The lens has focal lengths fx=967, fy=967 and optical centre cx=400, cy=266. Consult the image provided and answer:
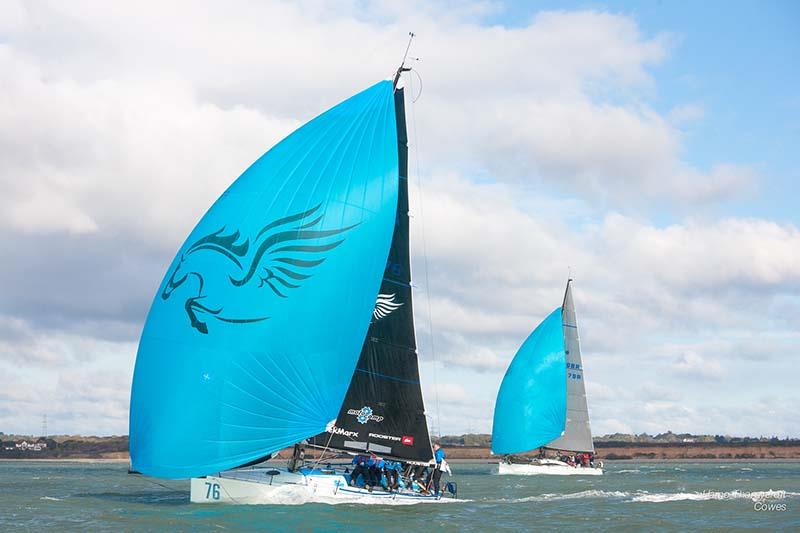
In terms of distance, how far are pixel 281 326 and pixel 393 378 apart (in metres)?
5.57

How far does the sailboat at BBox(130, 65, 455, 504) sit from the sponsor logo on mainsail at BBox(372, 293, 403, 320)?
0.54m

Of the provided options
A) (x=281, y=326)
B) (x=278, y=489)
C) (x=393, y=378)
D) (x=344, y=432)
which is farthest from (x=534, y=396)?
(x=281, y=326)

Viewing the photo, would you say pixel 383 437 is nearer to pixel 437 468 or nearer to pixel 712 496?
pixel 437 468

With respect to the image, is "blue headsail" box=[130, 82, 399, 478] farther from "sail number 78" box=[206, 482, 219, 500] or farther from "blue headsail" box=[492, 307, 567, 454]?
"blue headsail" box=[492, 307, 567, 454]

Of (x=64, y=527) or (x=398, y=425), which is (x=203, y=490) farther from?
(x=398, y=425)

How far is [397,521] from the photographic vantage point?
27391mm

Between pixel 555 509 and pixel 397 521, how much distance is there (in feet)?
28.4

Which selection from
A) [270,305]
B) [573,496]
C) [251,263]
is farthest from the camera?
[573,496]

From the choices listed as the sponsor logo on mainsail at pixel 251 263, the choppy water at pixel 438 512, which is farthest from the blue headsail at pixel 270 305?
the choppy water at pixel 438 512

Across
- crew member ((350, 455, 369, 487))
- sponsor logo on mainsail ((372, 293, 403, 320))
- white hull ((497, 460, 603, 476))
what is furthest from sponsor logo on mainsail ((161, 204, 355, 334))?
white hull ((497, 460, 603, 476))

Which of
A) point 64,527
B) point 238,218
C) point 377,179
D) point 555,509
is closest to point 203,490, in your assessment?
point 64,527

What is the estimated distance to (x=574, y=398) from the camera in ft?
218

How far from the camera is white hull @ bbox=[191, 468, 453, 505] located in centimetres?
2766

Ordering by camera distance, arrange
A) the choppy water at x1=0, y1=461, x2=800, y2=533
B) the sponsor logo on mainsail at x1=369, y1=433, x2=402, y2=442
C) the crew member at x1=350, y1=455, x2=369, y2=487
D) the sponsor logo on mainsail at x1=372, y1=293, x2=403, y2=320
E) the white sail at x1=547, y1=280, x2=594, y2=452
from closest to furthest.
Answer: the choppy water at x1=0, y1=461, x2=800, y2=533 → the crew member at x1=350, y1=455, x2=369, y2=487 → the sponsor logo on mainsail at x1=369, y1=433, x2=402, y2=442 → the sponsor logo on mainsail at x1=372, y1=293, x2=403, y2=320 → the white sail at x1=547, y1=280, x2=594, y2=452
